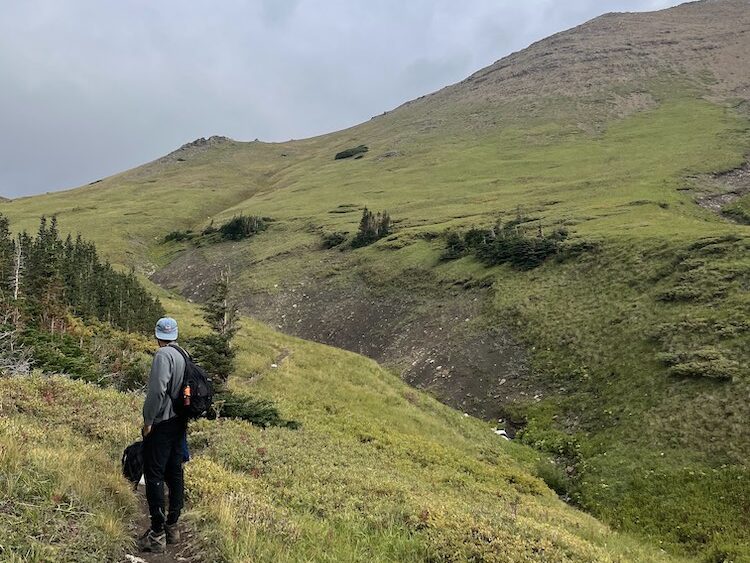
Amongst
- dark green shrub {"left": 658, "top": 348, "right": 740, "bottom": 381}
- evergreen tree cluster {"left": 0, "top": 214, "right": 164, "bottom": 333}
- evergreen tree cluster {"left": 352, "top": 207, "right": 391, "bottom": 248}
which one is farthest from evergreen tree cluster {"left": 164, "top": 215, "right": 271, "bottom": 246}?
dark green shrub {"left": 658, "top": 348, "right": 740, "bottom": 381}

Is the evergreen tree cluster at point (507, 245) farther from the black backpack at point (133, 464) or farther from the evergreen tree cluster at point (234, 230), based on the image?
the black backpack at point (133, 464)

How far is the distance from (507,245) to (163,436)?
42.6 meters

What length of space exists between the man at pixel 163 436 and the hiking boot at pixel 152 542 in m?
0.03

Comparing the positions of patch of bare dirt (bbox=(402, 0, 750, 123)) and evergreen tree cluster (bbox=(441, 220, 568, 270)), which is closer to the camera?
evergreen tree cluster (bbox=(441, 220, 568, 270))

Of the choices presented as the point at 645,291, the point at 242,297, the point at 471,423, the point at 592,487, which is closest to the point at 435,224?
the point at 242,297

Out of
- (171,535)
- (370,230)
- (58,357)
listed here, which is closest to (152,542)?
(171,535)

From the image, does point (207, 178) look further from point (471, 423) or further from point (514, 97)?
point (471, 423)

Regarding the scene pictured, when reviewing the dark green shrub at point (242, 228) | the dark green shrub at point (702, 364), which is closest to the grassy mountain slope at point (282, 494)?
the dark green shrub at point (702, 364)

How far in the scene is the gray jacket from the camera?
7594mm

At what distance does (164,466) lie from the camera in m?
7.81

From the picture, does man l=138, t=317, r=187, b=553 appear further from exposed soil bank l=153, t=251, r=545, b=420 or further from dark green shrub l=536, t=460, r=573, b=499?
exposed soil bank l=153, t=251, r=545, b=420

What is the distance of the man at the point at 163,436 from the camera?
750 centimetres

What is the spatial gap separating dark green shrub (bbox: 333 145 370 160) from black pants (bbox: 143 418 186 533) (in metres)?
132

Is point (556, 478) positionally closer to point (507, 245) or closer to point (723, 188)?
point (507, 245)
